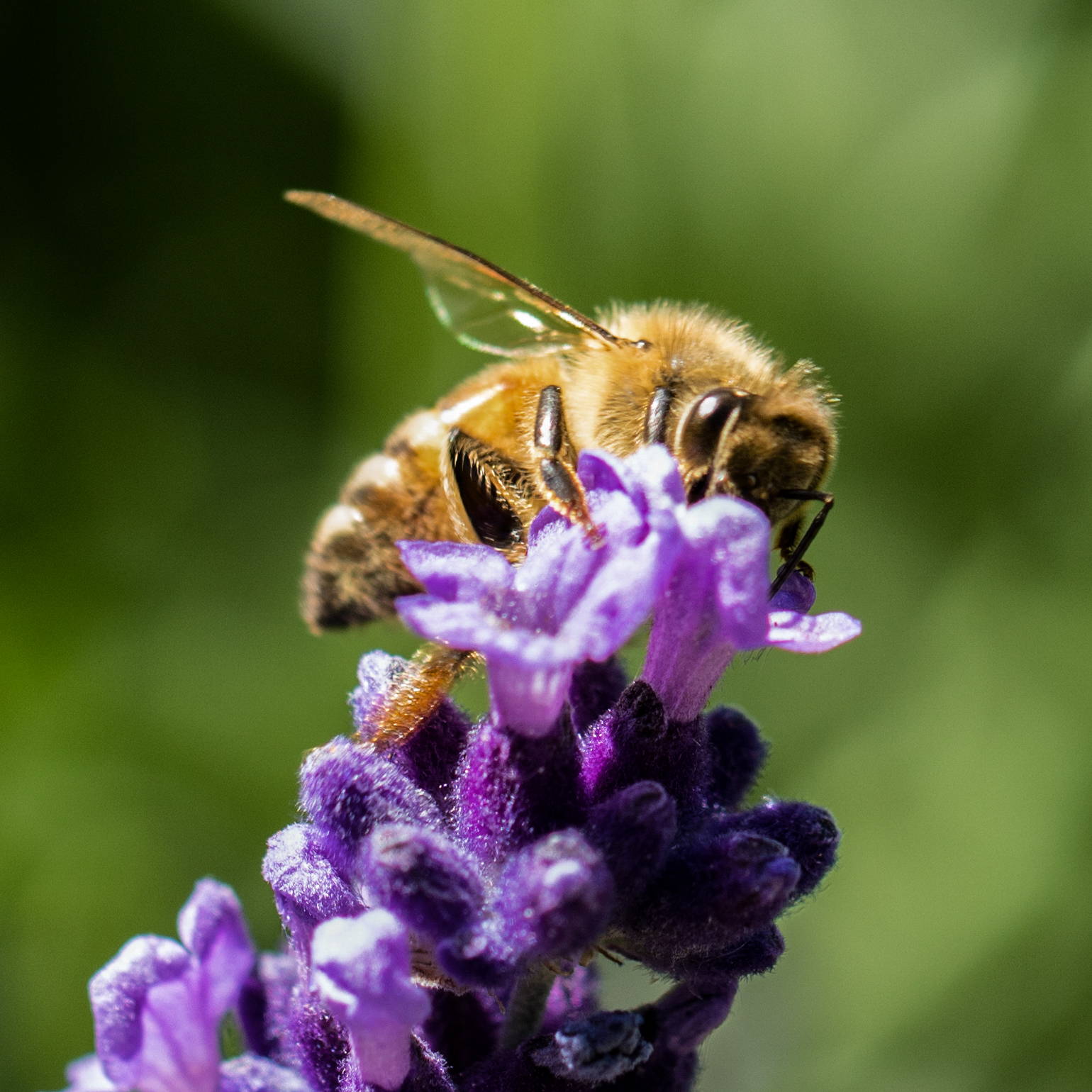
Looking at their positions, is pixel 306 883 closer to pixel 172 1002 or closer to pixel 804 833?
pixel 172 1002

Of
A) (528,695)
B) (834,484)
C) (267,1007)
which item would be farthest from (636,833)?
(834,484)

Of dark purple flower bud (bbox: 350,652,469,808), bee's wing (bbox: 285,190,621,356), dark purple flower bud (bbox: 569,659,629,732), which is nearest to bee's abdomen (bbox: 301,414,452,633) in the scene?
bee's wing (bbox: 285,190,621,356)

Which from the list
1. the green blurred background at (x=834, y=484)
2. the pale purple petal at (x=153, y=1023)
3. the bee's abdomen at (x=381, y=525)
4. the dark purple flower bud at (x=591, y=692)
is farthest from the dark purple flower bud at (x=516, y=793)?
the green blurred background at (x=834, y=484)

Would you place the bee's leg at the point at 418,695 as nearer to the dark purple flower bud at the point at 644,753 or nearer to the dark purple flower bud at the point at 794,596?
the dark purple flower bud at the point at 644,753

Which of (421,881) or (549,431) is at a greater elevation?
(549,431)

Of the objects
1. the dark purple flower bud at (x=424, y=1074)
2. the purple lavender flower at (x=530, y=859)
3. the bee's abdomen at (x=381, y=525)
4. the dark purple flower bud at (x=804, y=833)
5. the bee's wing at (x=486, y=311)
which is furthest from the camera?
the bee's wing at (x=486, y=311)

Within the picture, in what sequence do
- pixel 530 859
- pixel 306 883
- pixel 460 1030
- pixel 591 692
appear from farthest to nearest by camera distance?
pixel 591 692, pixel 460 1030, pixel 306 883, pixel 530 859

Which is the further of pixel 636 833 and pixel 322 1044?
pixel 322 1044
